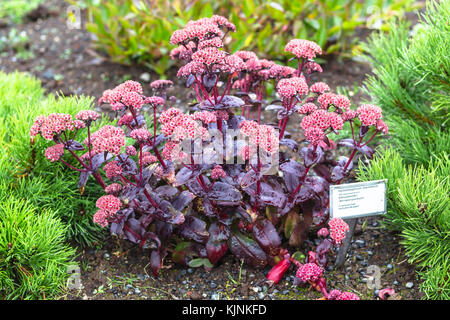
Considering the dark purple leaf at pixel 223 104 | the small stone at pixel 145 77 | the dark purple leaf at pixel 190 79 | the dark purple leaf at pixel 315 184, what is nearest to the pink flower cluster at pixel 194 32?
the dark purple leaf at pixel 190 79

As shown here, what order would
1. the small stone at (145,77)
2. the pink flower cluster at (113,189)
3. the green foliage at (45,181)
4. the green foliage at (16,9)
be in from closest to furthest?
the pink flower cluster at (113,189) → the green foliage at (45,181) → the small stone at (145,77) → the green foliage at (16,9)

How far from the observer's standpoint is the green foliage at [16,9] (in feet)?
14.9

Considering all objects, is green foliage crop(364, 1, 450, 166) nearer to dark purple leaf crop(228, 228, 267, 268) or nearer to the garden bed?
the garden bed

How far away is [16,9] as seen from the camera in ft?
15.1

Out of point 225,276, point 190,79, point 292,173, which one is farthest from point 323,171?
point 190,79

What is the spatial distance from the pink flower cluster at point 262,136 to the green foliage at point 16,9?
12.2 feet

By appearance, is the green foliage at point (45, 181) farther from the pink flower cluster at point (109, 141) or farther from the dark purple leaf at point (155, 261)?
the pink flower cluster at point (109, 141)

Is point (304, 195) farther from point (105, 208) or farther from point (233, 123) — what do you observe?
point (105, 208)

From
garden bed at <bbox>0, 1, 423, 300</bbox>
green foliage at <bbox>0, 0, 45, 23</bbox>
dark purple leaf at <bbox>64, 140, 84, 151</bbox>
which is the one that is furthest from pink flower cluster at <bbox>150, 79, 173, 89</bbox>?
green foliage at <bbox>0, 0, 45, 23</bbox>

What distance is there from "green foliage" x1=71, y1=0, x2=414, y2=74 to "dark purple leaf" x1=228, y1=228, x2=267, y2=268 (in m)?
1.57

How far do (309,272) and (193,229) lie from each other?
0.50 m

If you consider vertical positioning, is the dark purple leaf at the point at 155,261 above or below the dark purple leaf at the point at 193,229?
below

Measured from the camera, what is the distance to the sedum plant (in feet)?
5.46

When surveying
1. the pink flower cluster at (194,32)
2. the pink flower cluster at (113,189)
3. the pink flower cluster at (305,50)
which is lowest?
the pink flower cluster at (113,189)
